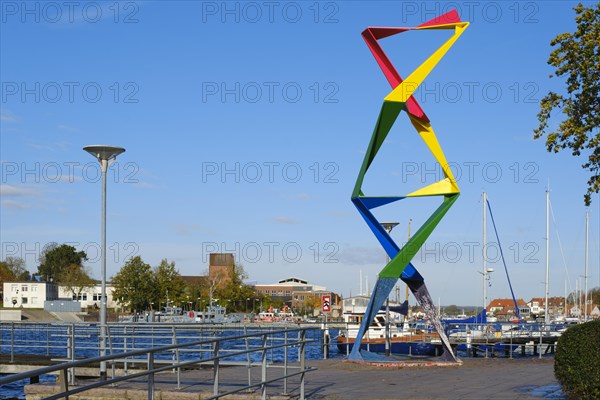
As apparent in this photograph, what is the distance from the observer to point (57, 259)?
513 feet

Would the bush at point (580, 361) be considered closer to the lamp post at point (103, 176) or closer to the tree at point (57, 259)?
the lamp post at point (103, 176)

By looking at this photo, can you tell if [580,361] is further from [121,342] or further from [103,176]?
[121,342]

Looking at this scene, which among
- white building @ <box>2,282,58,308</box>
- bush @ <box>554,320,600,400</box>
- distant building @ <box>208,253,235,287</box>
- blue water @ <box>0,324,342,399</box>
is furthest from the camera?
white building @ <box>2,282,58,308</box>

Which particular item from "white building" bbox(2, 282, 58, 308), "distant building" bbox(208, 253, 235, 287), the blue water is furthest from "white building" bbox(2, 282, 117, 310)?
the blue water

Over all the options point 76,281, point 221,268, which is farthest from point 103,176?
point 221,268

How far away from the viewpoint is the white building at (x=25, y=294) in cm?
13262

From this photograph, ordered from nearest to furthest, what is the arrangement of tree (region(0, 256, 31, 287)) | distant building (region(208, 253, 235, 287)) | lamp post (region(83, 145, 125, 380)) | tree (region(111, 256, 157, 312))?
lamp post (region(83, 145, 125, 380))
tree (region(111, 256, 157, 312))
distant building (region(208, 253, 235, 287))
tree (region(0, 256, 31, 287))

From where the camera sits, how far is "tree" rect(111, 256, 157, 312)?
10356 cm

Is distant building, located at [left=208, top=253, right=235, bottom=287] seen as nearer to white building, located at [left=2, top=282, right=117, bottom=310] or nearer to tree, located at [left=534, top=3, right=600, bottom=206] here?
white building, located at [left=2, top=282, right=117, bottom=310]

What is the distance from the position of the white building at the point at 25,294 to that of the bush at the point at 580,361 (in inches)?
5054

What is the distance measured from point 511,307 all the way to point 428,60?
148937 mm

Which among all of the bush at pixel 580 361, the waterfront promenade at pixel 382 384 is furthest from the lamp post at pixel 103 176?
the bush at pixel 580 361

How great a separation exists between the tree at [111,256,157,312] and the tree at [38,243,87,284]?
54.3 meters

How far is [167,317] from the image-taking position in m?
101
